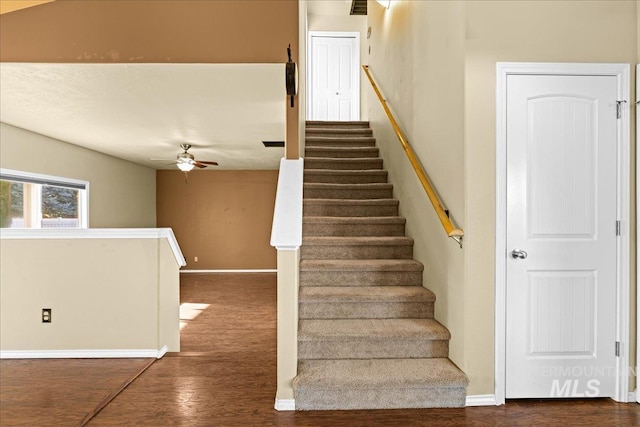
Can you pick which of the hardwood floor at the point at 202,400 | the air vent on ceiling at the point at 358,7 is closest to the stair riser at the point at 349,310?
the hardwood floor at the point at 202,400

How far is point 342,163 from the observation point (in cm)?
488

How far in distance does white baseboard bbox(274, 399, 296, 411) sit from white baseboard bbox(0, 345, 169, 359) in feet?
5.24

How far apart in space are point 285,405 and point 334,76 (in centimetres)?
649

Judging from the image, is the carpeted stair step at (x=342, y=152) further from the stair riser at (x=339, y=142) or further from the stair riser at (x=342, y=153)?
the stair riser at (x=339, y=142)

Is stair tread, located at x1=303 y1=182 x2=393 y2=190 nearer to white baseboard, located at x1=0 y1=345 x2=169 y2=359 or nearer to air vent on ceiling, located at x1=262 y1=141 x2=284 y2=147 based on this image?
air vent on ceiling, located at x1=262 y1=141 x2=284 y2=147

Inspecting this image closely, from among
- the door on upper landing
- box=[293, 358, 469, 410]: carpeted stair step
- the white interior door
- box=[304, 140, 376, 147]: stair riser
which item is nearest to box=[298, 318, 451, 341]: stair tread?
box=[293, 358, 469, 410]: carpeted stair step

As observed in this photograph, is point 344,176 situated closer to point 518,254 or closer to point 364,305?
point 364,305

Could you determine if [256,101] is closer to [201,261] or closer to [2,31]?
[2,31]

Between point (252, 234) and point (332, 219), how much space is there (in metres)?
5.64

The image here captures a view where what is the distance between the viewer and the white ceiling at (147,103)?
3.26 metres

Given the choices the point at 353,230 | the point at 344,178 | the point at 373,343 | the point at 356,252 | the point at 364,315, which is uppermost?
the point at 344,178

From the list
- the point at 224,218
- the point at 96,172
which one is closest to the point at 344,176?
the point at 96,172

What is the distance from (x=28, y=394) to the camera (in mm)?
2842

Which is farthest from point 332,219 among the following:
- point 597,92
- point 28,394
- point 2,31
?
point 2,31
